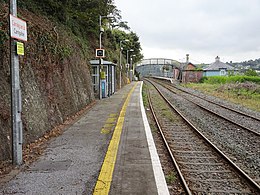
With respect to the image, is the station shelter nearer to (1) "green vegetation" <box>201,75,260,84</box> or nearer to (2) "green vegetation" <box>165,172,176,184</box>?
(2) "green vegetation" <box>165,172,176,184</box>

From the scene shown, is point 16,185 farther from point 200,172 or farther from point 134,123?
point 134,123

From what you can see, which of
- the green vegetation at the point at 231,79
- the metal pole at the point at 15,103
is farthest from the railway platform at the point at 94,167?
the green vegetation at the point at 231,79

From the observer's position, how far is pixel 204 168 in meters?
6.43

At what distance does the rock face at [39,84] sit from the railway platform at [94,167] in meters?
0.72

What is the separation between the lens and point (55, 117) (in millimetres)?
9734

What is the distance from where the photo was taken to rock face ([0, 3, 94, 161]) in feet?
21.2

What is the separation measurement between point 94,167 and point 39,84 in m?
4.27

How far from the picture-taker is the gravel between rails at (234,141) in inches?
270

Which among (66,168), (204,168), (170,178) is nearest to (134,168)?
(170,178)

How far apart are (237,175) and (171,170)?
134cm

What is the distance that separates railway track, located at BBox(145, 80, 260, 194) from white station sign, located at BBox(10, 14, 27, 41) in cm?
406

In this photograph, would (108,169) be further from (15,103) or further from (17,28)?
(17,28)

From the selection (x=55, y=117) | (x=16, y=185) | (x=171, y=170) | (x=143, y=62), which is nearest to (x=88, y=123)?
(x=55, y=117)

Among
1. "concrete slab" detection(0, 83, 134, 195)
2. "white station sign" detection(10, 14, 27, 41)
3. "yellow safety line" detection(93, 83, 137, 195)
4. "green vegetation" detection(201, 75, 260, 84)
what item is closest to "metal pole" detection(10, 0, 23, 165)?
"white station sign" detection(10, 14, 27, 41)
